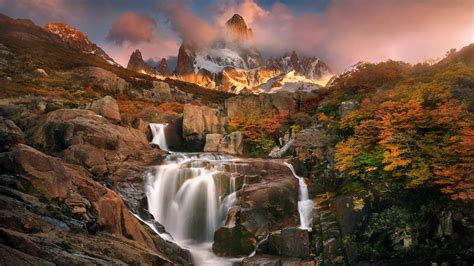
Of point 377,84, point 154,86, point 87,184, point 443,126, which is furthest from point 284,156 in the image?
point 154,86

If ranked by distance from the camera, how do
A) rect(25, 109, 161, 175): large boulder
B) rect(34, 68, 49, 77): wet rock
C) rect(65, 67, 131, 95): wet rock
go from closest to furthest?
rect(25, 109, 161, 175): large boulder
rect(34, 68, 49, 77): wet rock
rect(65, 67, 131, 95): wet rock

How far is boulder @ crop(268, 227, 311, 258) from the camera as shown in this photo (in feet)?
55.8

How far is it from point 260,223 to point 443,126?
406 inches

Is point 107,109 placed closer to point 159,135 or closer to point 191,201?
point 159,135

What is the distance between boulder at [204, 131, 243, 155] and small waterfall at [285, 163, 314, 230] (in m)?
11.0

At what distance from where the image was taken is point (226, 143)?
3381 centimetres

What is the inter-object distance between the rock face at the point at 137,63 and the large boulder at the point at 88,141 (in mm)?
157310

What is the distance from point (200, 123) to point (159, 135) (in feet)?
14.3

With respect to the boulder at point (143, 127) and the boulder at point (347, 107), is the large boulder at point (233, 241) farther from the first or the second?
the boulder at point (143, 127)

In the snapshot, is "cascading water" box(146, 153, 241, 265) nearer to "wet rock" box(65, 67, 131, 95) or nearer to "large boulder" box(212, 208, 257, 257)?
"large boulder" box(212, 208, 257, 257)

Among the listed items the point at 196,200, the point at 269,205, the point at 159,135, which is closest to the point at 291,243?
the point at 269,205

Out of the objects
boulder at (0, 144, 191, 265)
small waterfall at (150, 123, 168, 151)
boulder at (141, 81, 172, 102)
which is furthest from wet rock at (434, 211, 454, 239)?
boulder at (141, 81, 172, 102)

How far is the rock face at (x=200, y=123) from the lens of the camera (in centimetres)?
3588

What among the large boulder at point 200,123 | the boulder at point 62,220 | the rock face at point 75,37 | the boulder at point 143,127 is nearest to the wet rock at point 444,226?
the boulder at point 62,220
